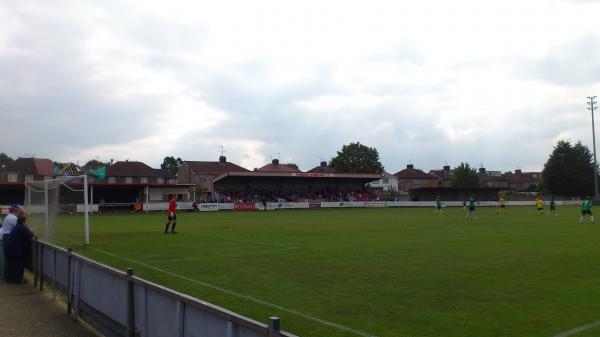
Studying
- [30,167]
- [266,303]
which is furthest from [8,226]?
[30,167]

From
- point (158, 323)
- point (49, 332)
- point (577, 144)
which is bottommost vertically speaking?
point (49, 332)

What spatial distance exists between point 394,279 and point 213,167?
311 ft

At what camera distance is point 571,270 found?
12.9 metres

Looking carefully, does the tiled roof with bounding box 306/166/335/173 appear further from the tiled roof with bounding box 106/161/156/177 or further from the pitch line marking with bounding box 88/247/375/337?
the pitch line marking with bounding box 88/247/375/337

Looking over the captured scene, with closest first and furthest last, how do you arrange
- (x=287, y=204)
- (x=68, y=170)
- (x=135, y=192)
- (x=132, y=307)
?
(x=132, y=307)
(x=68, y=170)
(x=135, y=192)
(x=287, y=204)

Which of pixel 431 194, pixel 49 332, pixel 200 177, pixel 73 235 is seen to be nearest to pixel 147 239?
pixel 73 235

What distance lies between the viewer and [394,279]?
11875mm

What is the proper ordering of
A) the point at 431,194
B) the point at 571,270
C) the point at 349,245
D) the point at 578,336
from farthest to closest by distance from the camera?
the point at 431,194
the point at 349,245
the point at 571,270
the point at 578,336

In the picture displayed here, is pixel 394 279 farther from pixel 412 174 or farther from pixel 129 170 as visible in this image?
pixel 412 174

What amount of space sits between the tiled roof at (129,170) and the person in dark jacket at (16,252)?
284 ft

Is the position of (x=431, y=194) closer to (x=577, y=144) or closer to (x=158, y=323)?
(x=577, y=144)

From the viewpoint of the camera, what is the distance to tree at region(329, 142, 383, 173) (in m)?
122

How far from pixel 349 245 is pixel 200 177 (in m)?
84.2

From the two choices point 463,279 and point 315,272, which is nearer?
point 463,279
